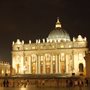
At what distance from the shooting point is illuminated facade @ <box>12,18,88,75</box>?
306 ft

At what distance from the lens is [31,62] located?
9788cm

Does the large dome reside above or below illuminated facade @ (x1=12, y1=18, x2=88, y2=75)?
above

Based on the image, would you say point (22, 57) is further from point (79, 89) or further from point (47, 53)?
point (79, 89)

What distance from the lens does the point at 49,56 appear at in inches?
3802

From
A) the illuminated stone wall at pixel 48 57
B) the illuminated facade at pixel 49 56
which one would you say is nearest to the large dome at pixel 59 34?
the illuminated facade at pixel 49 56

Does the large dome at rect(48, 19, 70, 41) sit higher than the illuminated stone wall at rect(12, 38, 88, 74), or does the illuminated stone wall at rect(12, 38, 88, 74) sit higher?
the large dome at rect(48, 19, 70, 41)

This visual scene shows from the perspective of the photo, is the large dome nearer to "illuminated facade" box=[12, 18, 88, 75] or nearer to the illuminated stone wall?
"illuminated facade" box=[12, 18, 88, 75]

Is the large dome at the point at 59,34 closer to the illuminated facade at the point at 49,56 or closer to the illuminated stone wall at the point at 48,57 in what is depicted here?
the illuminated facade at the point at 49,56

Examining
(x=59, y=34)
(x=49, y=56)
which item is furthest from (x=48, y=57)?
(x=59, y=34)

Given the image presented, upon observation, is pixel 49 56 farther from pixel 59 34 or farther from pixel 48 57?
pixel 59 34

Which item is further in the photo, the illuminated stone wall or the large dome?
the large dome

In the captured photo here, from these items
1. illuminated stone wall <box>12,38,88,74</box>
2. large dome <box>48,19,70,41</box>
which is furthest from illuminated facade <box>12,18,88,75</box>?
large dome <box>48,19,70,41</box>

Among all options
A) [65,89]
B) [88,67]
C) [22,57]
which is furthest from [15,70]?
[65,89]

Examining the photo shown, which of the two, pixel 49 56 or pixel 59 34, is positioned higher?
pixel 59 34
